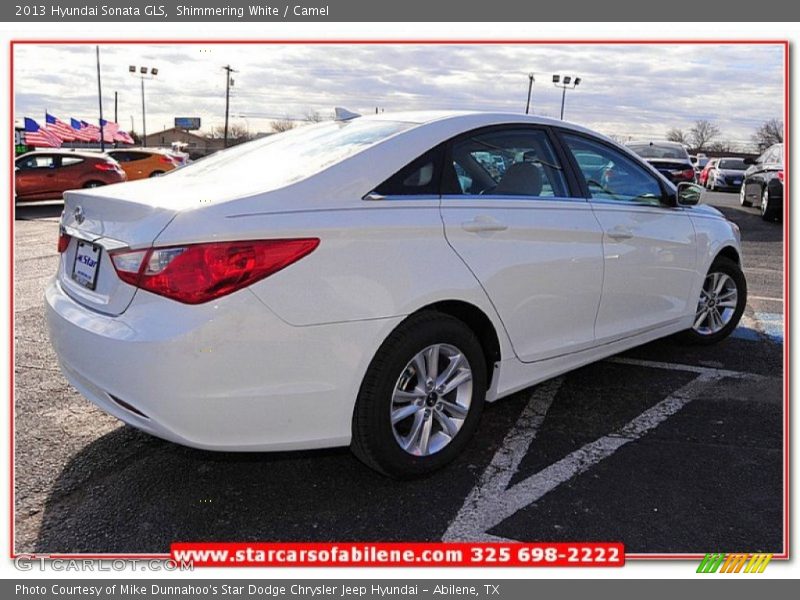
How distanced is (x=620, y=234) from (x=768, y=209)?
40.4ft

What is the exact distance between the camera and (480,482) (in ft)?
10.3

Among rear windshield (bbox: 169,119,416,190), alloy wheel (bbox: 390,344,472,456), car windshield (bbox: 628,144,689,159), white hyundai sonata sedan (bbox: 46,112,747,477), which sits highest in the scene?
car windshield (bbox: 628,144,689,159)

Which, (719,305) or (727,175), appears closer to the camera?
(719,305)

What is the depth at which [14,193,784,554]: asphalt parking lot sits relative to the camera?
9.04 ft

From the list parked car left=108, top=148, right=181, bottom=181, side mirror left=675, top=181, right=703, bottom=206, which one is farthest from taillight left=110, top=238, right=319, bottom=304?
parked car left=108, top=148, right=181, bottom=181

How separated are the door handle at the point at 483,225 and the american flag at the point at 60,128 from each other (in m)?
47.3

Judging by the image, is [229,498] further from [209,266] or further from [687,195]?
[687,195]

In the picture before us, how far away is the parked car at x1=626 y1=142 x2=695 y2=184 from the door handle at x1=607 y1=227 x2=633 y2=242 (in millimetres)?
11830

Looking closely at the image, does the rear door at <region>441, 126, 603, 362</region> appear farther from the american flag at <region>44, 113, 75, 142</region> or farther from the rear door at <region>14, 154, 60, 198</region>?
the american flag at <region>44, 113, 75, 142</region>

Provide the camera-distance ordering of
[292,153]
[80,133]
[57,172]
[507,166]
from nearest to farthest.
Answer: [292,153] → [507,166] → [57,172] → [80,133]

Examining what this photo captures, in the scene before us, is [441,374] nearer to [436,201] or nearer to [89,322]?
[436,201]

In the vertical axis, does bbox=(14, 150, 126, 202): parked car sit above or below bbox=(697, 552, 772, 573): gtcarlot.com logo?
above

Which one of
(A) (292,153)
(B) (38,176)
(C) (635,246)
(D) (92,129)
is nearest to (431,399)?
(A) (292,153)

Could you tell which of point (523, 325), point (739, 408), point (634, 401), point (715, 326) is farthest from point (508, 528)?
point (715, 326)
